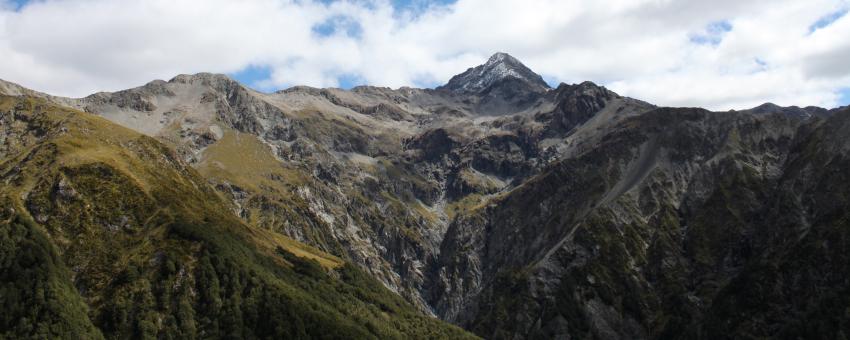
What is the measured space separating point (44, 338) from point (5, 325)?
39.2 ft

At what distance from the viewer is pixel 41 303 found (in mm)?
198375

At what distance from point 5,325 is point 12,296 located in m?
9.07

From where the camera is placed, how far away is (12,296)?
197000mm

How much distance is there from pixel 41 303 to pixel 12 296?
308 inches

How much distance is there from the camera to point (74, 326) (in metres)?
198

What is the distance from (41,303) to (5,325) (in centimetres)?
1035

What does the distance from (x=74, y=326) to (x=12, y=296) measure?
62.8 feet

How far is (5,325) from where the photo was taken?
191m

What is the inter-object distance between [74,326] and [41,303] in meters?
11.6

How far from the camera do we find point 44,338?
18975 cm

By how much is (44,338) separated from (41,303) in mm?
12876
